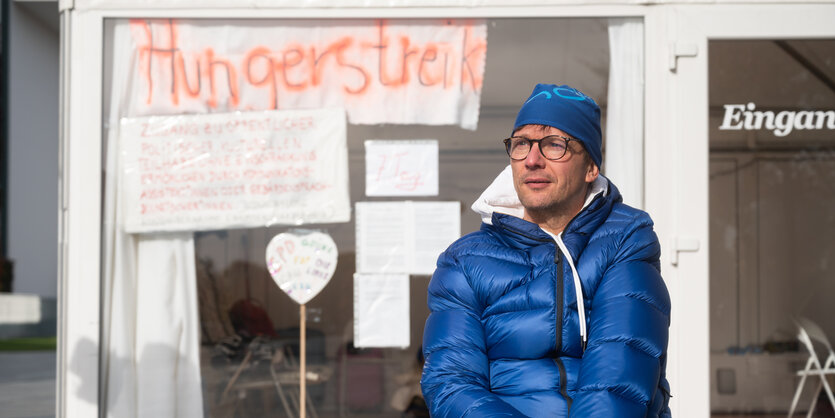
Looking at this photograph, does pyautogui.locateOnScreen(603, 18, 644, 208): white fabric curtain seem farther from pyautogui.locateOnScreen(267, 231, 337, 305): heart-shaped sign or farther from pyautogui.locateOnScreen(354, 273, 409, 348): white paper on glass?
pyautogui.locateOnScreen(267, 231, 337, 305): heart-shaped sign

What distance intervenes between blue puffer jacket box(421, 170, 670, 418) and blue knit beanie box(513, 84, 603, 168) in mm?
170

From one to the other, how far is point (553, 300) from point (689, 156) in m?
2.96

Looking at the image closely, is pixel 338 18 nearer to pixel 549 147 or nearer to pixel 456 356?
pixel 549 147

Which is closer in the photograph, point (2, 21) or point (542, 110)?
point (542, 110)

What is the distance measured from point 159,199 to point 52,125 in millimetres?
19761

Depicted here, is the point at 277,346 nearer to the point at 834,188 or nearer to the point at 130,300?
the point at 130,300

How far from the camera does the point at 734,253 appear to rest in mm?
4844

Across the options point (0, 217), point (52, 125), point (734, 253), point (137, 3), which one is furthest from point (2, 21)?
point (734, 253)

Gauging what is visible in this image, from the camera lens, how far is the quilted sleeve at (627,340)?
1947mm

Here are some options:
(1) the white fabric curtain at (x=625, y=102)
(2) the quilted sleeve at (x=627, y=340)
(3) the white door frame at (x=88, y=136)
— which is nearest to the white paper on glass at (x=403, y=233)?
(1) the white fabric curtain at (x=625, y=102)

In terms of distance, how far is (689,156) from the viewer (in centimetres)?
477

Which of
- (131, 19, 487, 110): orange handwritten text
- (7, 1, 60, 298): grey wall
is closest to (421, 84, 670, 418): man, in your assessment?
(131, 19, 487, 110): orange handwritten text

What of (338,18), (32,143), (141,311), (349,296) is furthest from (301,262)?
(32,143)

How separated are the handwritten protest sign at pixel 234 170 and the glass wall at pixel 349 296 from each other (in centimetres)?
7
